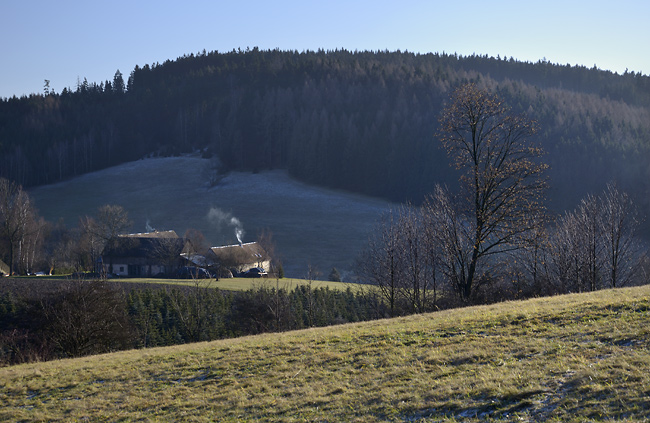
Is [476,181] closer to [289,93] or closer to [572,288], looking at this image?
[572,288]

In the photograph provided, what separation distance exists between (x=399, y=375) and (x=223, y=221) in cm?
8904

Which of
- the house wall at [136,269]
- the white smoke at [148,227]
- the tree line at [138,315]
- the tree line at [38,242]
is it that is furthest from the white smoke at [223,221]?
the tree line at [138,315]

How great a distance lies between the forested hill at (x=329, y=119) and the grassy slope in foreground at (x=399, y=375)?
73.9 metres

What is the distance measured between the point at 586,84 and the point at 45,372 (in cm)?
18159

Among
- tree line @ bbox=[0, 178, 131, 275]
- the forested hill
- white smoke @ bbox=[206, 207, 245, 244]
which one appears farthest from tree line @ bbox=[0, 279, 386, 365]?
the forested hill

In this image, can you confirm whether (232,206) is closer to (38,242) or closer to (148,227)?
(148,227)

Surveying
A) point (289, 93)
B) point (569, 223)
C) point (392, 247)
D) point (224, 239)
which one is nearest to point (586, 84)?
point (289, 93)

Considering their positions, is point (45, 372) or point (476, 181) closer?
point (45, 372)

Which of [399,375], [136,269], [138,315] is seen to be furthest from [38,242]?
[399,375]

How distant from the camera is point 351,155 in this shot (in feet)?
398

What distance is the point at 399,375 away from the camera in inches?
466

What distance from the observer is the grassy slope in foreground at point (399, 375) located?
30.6ft

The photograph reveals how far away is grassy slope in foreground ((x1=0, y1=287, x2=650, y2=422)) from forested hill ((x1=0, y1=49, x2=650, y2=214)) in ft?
242

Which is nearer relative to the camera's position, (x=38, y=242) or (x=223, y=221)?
(x=38, y=242)
